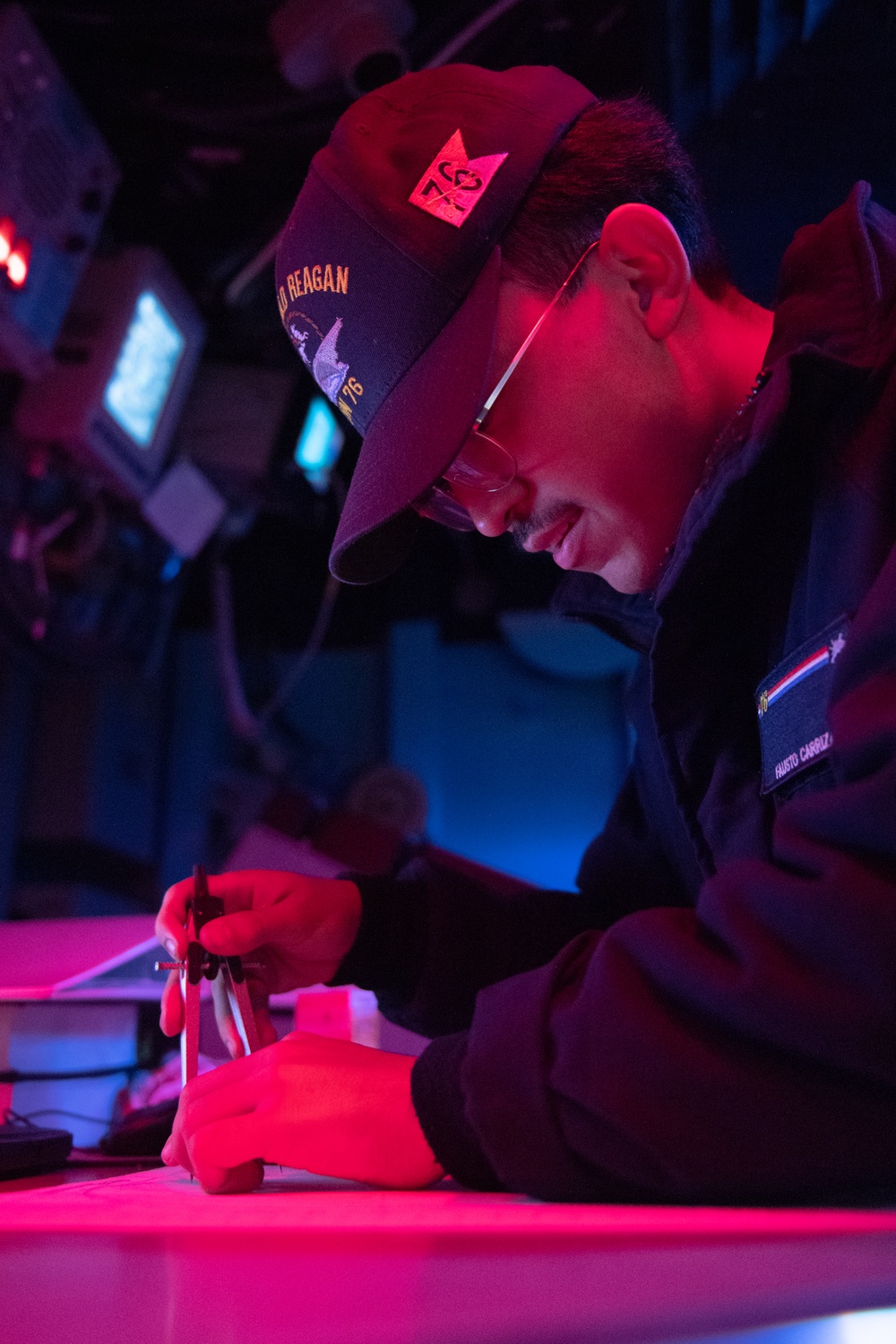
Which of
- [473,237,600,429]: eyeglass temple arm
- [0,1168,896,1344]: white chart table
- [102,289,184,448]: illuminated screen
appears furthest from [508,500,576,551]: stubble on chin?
[102,289,184,448]: illuminated screen

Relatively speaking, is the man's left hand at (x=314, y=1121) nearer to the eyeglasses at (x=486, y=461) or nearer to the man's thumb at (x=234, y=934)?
the man's thumb at (x=234, y=934)

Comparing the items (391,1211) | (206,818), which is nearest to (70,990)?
(391,1211)

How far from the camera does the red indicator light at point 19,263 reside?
6.46 feet

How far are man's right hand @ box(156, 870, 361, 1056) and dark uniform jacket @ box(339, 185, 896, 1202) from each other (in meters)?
0.38

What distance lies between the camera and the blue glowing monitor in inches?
110

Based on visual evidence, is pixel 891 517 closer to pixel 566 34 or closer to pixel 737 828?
pixel 737 828

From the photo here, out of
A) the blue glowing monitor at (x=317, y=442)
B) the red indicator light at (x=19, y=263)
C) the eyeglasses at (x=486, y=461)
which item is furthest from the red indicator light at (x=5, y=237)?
the eyeglasses at (x=486, y=461)

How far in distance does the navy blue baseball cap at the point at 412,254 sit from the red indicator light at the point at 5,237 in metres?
1.18

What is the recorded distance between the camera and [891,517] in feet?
2.38

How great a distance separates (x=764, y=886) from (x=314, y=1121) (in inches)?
13.9

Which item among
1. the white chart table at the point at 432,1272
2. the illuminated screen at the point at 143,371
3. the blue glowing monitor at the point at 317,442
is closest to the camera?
Result: the white chart table at the point at 432,1272

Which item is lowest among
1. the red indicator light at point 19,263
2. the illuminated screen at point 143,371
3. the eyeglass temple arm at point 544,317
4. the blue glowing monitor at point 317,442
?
the blue glowing monitor at point 317,442

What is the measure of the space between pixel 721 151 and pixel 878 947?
1673 mm

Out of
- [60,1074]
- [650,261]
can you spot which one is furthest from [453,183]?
[60,1074]
